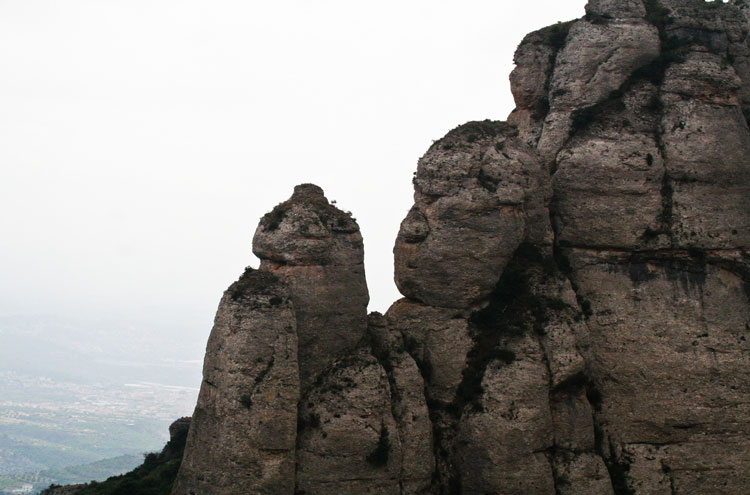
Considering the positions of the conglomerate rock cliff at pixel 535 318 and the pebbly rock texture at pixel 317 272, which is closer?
the conglomerate rock cliff at pixel 535 318

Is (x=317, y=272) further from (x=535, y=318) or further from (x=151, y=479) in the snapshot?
(x=151, y=479)

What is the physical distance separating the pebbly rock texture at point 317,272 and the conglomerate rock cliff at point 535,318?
9cm

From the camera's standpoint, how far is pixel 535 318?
32.7 metres

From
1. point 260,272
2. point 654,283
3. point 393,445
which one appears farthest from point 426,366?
point 654,283

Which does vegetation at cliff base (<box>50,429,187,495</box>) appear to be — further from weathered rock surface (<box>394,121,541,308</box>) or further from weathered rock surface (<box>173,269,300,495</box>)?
weathered rock surface (<box>394,121,541,308</box>)

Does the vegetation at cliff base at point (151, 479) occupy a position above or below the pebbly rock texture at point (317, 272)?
below

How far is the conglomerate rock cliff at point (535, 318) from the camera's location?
3012cm

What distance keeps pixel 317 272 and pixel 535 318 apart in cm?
902


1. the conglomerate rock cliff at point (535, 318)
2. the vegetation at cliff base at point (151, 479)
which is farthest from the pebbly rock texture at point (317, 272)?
the vegetation at cliff base at point (151, 479)

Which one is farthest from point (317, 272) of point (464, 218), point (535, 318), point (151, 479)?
point (151, 479)

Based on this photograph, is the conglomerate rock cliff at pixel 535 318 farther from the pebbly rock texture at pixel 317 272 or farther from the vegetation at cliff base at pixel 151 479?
the vegetation at cliff base at pixel 151 479

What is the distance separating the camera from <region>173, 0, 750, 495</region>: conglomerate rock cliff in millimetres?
30125

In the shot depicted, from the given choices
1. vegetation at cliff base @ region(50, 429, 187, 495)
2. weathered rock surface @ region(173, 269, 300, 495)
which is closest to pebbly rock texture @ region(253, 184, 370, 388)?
weathered rock surface @ region(173, 269, 300, 495)

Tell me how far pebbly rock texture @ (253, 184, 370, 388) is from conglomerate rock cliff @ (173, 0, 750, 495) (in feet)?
0.29
